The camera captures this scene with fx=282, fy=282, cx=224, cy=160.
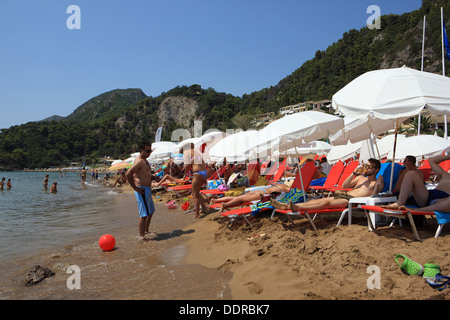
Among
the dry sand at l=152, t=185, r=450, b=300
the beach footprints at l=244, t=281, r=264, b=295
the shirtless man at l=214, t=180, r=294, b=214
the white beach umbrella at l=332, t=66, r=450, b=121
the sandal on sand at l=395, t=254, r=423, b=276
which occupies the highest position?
the white beach umbrella at l=332, t=66, r=450, b=121

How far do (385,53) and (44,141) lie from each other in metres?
120

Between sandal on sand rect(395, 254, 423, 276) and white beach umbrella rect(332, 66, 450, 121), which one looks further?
white beach umbrella rect(332, 66, 450, 121)

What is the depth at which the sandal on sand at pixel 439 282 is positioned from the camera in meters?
2.33

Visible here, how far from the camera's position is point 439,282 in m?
2.35

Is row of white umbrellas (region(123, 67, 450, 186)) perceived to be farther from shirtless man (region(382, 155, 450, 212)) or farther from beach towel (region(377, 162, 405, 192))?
shirtless man (region(382, 155, 450, 212))

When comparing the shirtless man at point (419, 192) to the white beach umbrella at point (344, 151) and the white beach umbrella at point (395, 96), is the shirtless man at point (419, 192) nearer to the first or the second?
the white beach umbrella at point (395, 96)

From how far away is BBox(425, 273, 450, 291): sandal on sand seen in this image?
2.33m

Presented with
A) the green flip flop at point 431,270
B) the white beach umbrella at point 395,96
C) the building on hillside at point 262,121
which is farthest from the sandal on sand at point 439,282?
the building on hillside at point 262,121

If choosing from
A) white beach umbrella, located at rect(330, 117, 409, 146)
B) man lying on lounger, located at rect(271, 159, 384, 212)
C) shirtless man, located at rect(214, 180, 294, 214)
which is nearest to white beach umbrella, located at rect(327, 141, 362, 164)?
white beach umbrella, located at rect(330, 117, 409, 146)

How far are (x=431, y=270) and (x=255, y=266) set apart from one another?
170 cm

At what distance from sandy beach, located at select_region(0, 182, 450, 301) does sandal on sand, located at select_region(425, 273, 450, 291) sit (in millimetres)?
44

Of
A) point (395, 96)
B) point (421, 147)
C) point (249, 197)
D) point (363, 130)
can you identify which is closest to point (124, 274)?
point (249, 197)

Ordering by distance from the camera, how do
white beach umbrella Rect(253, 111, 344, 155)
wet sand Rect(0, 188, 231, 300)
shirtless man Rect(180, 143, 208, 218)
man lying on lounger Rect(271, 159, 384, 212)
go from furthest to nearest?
shirtless man Rect(180, 143, 208, 218)
white beach umbrella Rect(253, 111, 344, 155)
man lying on lounger Rect(271, 159, 384, 212)
wet sand Rect(0, 188, 231, 300)
